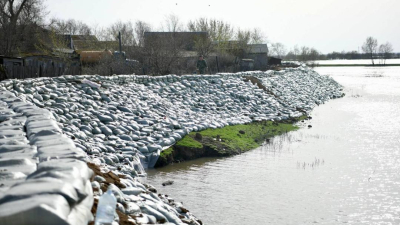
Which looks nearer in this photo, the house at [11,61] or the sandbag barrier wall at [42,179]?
the sandbag barrier wall at [42,179]

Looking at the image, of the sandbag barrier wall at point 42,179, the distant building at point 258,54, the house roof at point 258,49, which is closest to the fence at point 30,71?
the sandbag barrier wall at point 42,179

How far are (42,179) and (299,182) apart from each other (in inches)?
315

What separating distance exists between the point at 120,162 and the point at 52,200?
713cm

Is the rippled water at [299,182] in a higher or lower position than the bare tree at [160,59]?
lower

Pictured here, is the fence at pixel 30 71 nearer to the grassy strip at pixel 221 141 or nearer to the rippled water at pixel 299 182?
the grassy strip at pixel 221 141

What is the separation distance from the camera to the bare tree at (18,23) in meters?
34.9

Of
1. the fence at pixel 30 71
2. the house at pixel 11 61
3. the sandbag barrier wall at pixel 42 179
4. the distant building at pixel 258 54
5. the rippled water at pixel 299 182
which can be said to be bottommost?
the rippled water at pixel 299 182

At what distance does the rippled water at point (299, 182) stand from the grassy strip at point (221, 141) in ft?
1.09

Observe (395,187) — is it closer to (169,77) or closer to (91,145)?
(91,145)

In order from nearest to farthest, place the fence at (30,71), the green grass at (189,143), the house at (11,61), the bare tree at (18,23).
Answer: the green grass at (189,143), the fence at (30,71), the house at (11,61), the bare tree at (18,23)

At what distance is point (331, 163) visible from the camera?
12.5m

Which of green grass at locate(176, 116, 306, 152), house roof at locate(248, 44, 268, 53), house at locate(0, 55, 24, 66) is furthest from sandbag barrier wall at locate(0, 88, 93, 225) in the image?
house roof at locate(248, 44, 268, 53)

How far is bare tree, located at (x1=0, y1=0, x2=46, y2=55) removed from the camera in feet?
114

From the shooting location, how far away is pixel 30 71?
15234 millimetres
